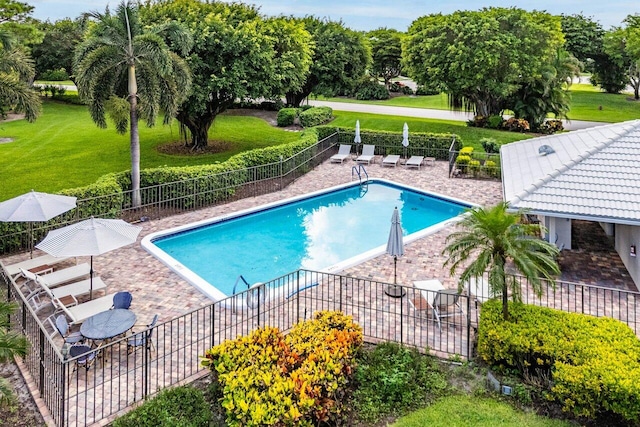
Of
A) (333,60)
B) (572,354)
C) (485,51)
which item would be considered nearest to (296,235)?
(572,354)

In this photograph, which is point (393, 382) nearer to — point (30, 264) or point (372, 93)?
point (30, 264)

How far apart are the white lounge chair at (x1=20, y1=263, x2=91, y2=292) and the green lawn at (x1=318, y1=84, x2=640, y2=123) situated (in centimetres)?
4436

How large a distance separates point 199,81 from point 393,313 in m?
18.8

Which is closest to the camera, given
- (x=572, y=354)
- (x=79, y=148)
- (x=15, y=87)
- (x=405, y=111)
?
(x=572, y=354)

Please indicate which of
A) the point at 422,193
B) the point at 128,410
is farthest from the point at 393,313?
the point at 422,193

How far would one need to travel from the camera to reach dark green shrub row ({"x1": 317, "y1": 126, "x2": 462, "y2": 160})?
98.2 feet

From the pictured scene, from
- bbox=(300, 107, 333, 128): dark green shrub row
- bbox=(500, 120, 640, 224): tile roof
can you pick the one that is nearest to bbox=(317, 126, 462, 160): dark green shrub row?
bbox=(300, 107, 333, 128): dark green shrub row

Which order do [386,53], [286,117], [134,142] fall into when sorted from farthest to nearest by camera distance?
1. [386,53]
2. [286,117]
3. [134,142]

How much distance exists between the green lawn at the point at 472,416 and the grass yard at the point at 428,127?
2425cm

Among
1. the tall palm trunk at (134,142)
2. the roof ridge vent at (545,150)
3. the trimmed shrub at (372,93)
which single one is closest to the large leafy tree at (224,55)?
the tall palm trunk at (134,142)

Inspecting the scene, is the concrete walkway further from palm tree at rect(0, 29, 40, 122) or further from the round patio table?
the round patio table

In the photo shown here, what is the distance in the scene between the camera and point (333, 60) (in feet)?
146

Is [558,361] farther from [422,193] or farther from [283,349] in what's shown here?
[422,193]

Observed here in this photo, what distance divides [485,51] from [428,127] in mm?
7401
